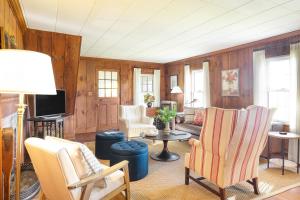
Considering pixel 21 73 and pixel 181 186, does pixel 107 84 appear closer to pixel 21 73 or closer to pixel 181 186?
pixel 181 186

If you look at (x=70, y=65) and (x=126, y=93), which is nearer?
(x=70, y=65)

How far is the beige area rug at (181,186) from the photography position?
2504 millimetres

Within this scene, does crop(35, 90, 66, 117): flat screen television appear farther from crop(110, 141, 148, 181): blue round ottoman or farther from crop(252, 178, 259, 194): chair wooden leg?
crop(252, 178, 259, 194): chair wooden leg

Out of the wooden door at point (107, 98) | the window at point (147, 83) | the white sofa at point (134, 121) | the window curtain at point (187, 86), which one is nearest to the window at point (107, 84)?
the wooden door at point (107, 98)

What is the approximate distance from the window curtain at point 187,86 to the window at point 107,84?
2363mm

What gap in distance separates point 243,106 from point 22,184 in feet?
14.8

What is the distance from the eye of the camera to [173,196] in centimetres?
250

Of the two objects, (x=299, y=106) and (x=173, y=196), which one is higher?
(x=299, y=106)

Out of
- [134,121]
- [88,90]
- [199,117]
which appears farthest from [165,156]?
[88,90]

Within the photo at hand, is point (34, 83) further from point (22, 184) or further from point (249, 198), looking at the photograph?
point (249, 198)

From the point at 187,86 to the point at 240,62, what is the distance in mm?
2086

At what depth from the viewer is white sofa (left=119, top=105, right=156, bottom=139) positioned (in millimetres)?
4758

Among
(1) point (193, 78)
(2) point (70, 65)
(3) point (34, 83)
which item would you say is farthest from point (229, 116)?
(1) point (193, 78)

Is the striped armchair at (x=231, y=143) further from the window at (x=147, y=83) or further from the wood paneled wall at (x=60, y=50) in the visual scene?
the window at (x=147, y=83)
